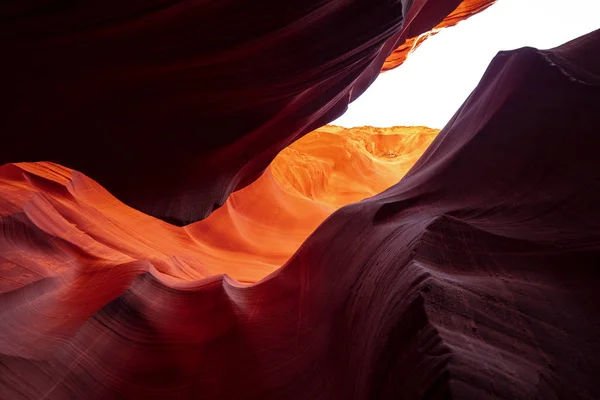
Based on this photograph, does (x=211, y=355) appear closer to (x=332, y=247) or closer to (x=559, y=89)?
Answer: (x=332, y=247)

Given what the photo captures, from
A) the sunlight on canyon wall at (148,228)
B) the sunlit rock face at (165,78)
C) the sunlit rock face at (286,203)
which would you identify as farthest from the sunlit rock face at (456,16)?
the sunlit rock face at (165,78)

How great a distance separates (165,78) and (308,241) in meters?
1.63

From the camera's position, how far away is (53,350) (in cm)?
199

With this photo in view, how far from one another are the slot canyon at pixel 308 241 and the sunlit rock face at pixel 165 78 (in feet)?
0.03

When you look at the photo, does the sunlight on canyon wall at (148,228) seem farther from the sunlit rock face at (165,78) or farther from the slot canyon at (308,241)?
the sunlit rock face at (165,78)

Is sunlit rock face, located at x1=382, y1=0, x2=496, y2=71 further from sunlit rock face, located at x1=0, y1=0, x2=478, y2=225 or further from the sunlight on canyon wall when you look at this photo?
sunlit rock face, located at x1=0, y1=0, x2=478, y2=225

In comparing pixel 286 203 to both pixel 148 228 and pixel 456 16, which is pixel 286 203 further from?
pixel 456 16

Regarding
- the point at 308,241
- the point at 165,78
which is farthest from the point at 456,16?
the point at 165,78

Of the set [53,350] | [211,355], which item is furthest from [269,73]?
[53,350]

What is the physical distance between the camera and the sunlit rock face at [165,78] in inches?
63.5

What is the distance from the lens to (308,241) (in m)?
3.03

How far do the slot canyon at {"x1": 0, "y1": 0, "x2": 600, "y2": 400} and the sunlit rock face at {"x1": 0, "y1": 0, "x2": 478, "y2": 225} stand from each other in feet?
0.03

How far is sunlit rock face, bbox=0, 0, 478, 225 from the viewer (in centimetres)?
161

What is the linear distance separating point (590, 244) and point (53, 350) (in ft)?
8.59
